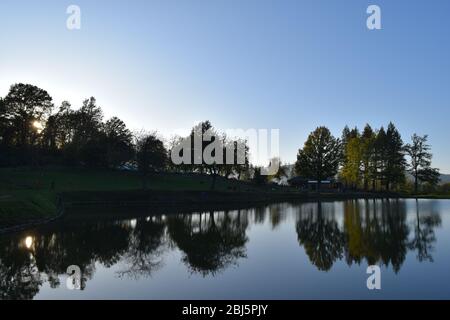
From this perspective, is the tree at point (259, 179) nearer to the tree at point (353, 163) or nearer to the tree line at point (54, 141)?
the tree line at point (54, 141)

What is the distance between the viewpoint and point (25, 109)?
70.4 metres

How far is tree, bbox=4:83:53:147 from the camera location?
68938 mm

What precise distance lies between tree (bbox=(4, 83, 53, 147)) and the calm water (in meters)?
47.3

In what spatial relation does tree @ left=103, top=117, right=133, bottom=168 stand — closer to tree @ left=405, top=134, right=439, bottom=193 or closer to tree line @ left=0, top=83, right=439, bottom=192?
tree line @ left=0, top=83, right=439, bottom=192

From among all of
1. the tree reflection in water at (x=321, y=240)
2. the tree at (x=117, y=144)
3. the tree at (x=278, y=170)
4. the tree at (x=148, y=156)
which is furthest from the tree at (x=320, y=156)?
the tree reflection in water at (x=321, y=240)

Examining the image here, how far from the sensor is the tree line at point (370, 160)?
8481 centimetres

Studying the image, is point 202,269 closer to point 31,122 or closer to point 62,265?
point 62,265

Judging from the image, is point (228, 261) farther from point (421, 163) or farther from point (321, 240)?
point (421, 163)

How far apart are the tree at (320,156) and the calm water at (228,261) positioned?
54119mm

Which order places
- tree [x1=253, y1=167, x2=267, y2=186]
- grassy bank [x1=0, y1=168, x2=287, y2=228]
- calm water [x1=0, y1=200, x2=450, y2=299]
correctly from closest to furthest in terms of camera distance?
calm water [x1=0, y1=200, x2=450, y2=299], grassy bank [x1=0, y1=168, x2=287, y2=228], tree [x1=253, y1=167, x2=267, y2=186]

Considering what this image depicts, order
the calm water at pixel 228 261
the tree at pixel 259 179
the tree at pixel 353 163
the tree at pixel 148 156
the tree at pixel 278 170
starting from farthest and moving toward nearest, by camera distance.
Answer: the tree at pixel 278 170 < the tree at pixel 353 163 < the tree at pixel 259 179 < the tree at pixel 148 156 < the calm water at pixel 228 261

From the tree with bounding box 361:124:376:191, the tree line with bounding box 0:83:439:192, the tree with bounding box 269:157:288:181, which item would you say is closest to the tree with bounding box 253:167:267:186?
the tree line with bounding box 0:83:439:192

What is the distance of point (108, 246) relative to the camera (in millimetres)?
21953
